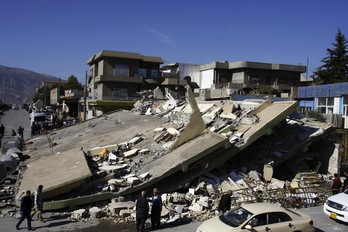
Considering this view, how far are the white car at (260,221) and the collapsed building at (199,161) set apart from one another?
311 centimetres

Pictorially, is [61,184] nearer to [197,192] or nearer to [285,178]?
[197,192]

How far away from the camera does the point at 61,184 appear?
Answer: 40.5 ft

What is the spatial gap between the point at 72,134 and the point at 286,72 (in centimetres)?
4477

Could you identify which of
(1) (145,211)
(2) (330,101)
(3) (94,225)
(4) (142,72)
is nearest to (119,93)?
(4) (142,72)

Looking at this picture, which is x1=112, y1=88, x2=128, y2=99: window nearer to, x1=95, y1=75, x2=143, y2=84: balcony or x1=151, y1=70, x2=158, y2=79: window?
x1=95, y1=75, x2=143, y2=84: balcony

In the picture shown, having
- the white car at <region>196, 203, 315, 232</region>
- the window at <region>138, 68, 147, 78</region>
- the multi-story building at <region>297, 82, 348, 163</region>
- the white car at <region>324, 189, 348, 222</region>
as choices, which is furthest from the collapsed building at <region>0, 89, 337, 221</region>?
the window at <region>138, 68, 147, 78</region>

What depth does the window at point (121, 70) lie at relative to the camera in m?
48.3

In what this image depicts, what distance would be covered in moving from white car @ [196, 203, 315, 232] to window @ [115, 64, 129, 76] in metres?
40.8

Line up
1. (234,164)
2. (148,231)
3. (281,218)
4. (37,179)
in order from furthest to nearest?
(234,164) < (37,179) < (148,231) < (281,218)

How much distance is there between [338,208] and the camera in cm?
1102

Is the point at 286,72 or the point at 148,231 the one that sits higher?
the point at 286,72

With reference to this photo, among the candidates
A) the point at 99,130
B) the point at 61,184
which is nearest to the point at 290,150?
the point at 61,184

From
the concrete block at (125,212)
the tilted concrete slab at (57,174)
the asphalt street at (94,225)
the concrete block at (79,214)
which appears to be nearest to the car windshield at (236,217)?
the asphalt street at (94,225)

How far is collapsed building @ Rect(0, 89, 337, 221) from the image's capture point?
13.0 metres
